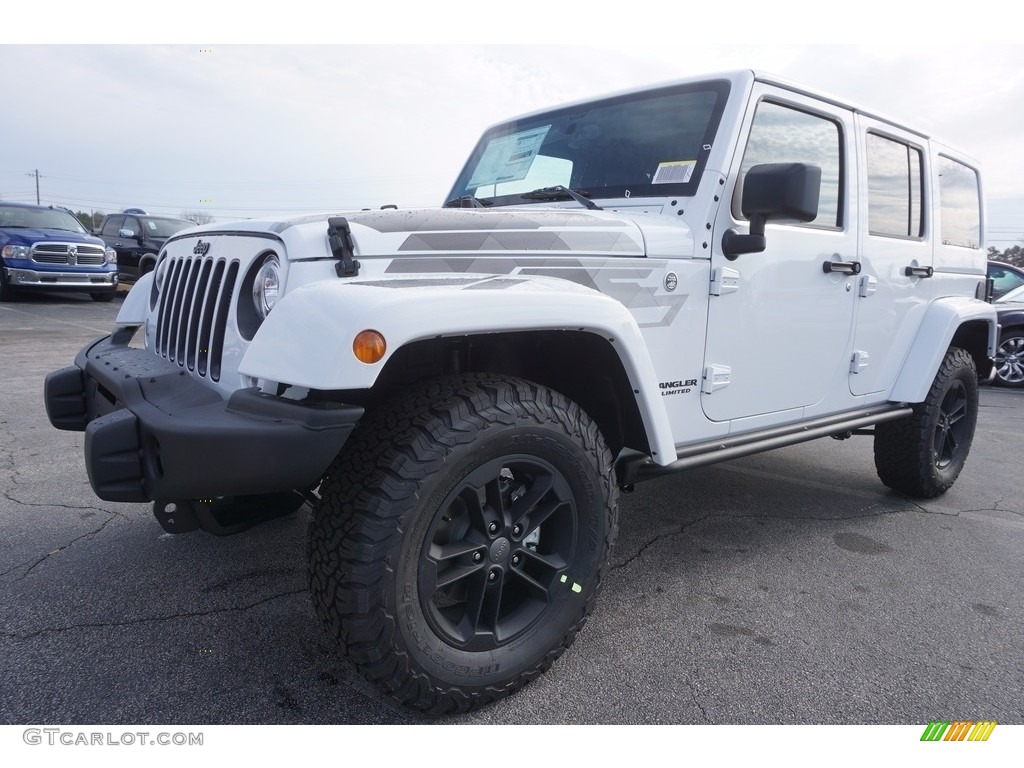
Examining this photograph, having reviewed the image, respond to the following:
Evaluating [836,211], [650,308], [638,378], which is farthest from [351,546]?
[836,211]

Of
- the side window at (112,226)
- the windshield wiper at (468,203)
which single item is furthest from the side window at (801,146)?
the side window at (112,226)

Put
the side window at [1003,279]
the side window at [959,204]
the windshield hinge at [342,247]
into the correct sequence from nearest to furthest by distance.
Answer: the windshield hinge at [342,247]
the side window at [959,204]
the side window at [1003,279]

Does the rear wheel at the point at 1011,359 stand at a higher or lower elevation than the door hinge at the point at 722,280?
lower

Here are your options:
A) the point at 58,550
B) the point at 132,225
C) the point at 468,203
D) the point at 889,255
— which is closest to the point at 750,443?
the point at 889,255

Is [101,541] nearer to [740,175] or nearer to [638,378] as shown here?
[638,378]

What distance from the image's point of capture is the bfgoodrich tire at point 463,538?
179 centimetres

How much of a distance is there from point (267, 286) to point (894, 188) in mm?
3116

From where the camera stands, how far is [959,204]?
4230 mm

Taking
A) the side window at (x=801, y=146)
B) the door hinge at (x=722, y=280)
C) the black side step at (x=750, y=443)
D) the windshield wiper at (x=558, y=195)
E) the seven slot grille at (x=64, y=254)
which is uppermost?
the side window at (x=801, y=146)

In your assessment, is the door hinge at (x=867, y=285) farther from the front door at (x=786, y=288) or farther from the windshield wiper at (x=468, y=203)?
the windshield wiper at (x=468, y=203)

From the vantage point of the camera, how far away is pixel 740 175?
2.68 meters

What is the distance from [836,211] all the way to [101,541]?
11.6 ft

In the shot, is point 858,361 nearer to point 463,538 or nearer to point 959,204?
point 959,204

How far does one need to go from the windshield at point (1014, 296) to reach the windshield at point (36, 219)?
15034 mm
